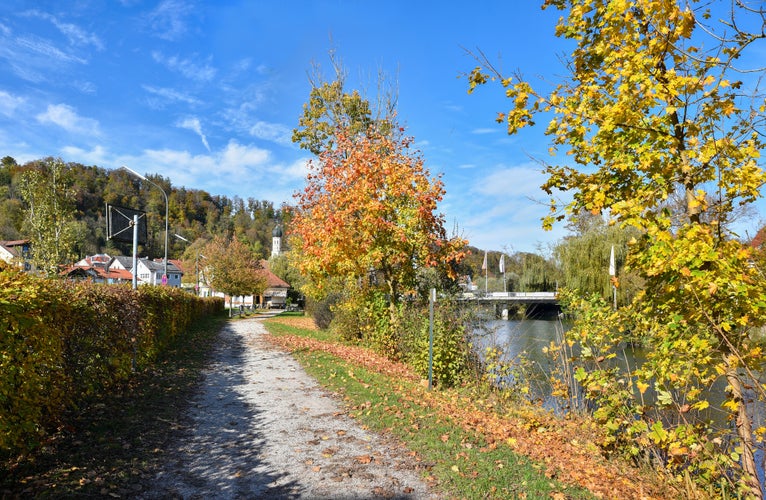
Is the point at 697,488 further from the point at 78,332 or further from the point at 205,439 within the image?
the point at 78,332

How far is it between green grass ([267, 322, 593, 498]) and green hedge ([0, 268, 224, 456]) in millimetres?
3546

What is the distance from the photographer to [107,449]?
4762mm

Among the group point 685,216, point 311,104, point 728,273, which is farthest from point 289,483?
point 311,104

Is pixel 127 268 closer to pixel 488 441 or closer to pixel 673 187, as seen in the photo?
pixel 488 441

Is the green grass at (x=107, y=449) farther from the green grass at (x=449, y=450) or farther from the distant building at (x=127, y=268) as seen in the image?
the distant building at (x=127, y=268)

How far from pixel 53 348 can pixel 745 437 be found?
6.65 m

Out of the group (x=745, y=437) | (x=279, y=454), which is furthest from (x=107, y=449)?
(x=745, y=437)

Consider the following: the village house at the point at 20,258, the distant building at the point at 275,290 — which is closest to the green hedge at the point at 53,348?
the village house at the point at 20,258

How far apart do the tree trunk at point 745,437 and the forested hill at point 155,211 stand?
6940 cm

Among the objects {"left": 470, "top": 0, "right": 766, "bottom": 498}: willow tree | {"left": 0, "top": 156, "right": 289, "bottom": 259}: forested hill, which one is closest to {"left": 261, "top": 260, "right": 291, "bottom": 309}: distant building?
{"left": 0, "top": 156, "right": 289, "bottom": 259}: forested hill

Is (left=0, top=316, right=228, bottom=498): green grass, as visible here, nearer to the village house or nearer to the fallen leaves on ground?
the village house

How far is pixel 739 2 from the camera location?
3.31 meters

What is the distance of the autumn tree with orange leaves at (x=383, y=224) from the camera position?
1179 cm

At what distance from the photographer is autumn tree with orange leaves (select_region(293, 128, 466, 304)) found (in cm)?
1179
